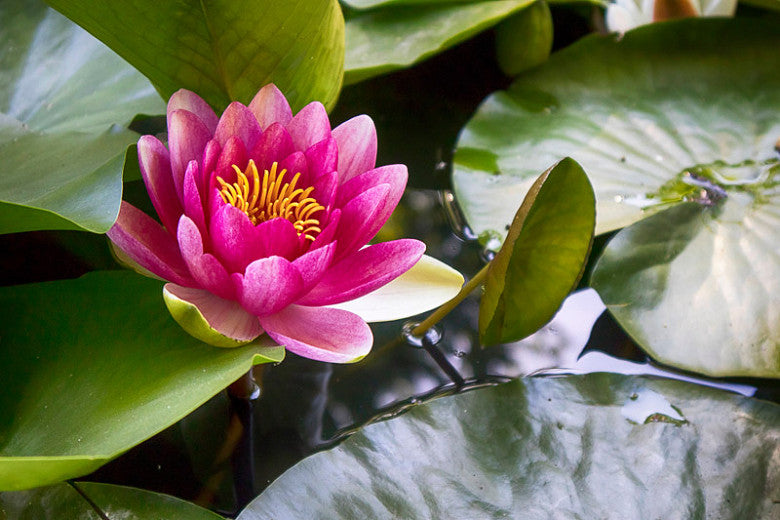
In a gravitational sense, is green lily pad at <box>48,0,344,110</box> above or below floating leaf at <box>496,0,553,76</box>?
above

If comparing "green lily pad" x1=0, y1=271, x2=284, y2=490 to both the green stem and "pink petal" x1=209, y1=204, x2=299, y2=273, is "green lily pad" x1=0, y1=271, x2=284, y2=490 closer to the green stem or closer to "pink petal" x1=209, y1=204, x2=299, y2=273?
"pink petal" x1=209, y1=204, x2=299, y2=273

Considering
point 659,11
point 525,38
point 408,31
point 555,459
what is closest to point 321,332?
point 555,459

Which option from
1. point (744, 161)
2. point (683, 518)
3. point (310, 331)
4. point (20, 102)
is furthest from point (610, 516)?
point (20, 102)

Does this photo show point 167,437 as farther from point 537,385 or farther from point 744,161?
point 744,161

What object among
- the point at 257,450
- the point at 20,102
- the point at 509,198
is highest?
the point at 20,102

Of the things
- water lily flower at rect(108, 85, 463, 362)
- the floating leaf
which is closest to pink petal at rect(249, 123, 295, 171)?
water lily flower at rect(108, 85, 463, 362)

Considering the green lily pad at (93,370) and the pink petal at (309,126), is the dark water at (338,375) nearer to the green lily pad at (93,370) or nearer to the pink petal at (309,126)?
the green lily pad at (93,370)
